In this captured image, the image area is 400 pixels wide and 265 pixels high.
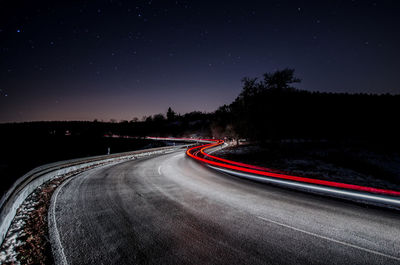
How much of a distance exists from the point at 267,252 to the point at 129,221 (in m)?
3.56

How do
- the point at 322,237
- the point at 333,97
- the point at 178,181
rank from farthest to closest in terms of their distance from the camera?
the point at 333,97
the point at 178,181
the point at 322,237

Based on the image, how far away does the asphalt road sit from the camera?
3541mm

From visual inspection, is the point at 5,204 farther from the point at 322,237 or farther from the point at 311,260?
the point at 322,237

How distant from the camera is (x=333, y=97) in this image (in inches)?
3627

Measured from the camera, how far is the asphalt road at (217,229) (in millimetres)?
3541

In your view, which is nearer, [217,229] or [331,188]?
[217,229]

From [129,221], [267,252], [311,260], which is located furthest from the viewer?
[129,221]

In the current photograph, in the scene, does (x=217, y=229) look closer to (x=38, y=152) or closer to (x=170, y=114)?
(x=38, y=152)

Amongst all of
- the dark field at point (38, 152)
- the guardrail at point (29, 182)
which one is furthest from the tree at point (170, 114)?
the guardrail at point (29, 182)

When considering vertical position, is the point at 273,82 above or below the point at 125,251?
above

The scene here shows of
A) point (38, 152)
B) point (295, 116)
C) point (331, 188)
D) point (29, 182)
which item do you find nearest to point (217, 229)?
point (331, 188)

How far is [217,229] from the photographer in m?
4.56

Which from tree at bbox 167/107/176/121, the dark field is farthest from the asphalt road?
tree at bbox 167/107/176/121

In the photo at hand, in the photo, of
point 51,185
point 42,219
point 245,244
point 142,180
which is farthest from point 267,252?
point 51,185
